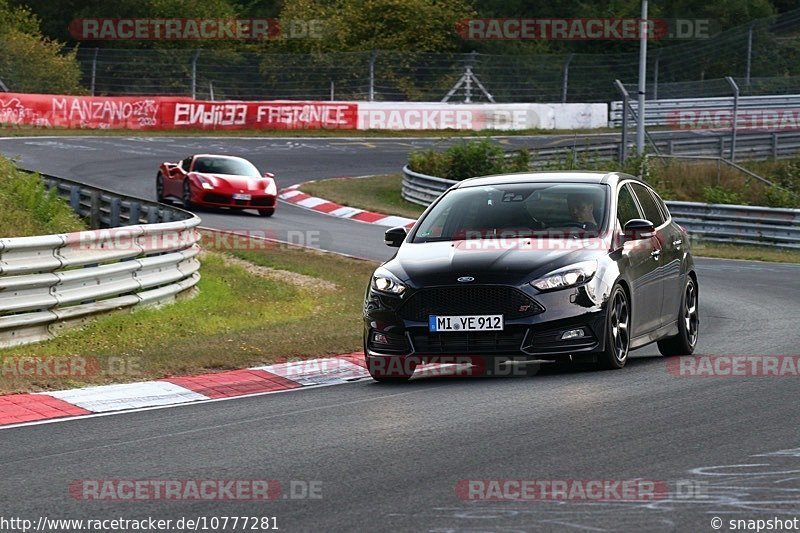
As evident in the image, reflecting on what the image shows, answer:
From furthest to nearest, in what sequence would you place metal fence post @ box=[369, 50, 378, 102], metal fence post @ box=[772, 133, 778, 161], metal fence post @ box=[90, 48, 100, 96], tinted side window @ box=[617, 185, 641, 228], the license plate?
metal fence post @ box=[369, 50, 378, 102], metal fence post @ box=[90, 48, 100, 96], metal fence post @ box=[772, 133, 778, 161], tinted side window @ box=[617, 185, 641, 228], the license plate

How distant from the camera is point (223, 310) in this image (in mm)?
15414

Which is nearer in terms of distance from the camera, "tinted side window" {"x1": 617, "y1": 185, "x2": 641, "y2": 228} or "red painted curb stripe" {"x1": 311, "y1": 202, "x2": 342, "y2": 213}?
"tinted side window" {"x1": 617, "y1": 185, "x2": 641, "y2": 228}

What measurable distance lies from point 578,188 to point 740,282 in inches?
374

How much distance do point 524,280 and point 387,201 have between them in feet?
77.3

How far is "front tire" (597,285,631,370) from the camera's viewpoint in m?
10.4

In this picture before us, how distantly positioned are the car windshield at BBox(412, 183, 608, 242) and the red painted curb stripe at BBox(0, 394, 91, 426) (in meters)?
3.25

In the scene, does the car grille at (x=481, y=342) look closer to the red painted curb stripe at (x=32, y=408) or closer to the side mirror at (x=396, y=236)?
the side mirror at (x=396, y=236)

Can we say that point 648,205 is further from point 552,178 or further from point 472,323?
point 472,323

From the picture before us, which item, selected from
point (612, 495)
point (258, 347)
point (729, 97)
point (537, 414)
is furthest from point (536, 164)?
point (612, 495)

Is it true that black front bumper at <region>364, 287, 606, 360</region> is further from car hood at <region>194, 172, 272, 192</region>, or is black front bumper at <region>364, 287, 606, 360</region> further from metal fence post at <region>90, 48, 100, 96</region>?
metal fence post at <region>90, 48, 100, 96</region>

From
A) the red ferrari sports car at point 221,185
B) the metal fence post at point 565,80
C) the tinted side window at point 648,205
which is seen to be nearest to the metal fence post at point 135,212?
the red ferrari sports car at point 221,185

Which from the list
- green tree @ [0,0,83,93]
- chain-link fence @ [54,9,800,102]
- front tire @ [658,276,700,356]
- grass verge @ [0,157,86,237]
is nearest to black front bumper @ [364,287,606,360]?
front tire @ [658,276,700,356]

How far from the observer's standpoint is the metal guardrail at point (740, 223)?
89.4 ft

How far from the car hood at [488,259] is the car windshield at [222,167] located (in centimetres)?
1809
